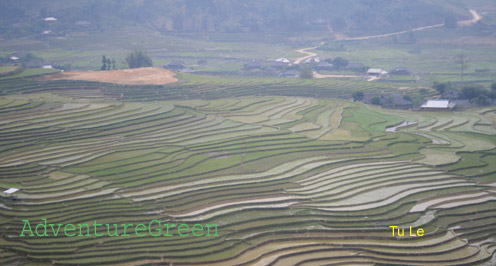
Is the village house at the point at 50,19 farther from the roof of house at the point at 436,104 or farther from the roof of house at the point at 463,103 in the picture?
the roof of house at the point at 463,103

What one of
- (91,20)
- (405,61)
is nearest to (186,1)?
(91,20)

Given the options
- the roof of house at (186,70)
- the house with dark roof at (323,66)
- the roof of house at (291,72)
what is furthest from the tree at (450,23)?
the roof of house at (186,70)

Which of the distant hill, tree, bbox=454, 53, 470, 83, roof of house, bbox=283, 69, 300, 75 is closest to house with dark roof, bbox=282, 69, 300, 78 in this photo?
roof of house, bbox=283, 69, 300, 75

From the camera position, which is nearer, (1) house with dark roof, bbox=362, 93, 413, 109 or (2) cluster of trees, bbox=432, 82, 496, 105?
(2) cluster of trees, bbox=432, 82, 496, 105

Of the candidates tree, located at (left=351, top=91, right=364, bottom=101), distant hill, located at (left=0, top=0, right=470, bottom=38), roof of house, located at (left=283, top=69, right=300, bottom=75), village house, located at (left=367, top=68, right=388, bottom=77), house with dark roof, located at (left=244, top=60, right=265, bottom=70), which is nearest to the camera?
tree, located at (left=351, top=91, right=364, bottom=101)

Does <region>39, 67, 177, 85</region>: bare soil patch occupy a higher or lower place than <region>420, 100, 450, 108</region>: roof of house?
higher

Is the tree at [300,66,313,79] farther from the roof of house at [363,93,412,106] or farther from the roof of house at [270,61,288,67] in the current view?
the roof of house at [363,93,412,106]

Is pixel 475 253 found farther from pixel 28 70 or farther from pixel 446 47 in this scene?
pixel 446 47

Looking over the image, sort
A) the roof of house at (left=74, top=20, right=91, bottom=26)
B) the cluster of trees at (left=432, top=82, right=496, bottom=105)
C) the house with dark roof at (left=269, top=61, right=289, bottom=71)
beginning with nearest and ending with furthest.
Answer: the cluster of trees at (left=432, top=82, right=496, bottom=105)
the house with dark roof at (left=269, top=61, right=289, bottom=71)
the roof of house at (left=74, top=20, right=91, bottom=26)
